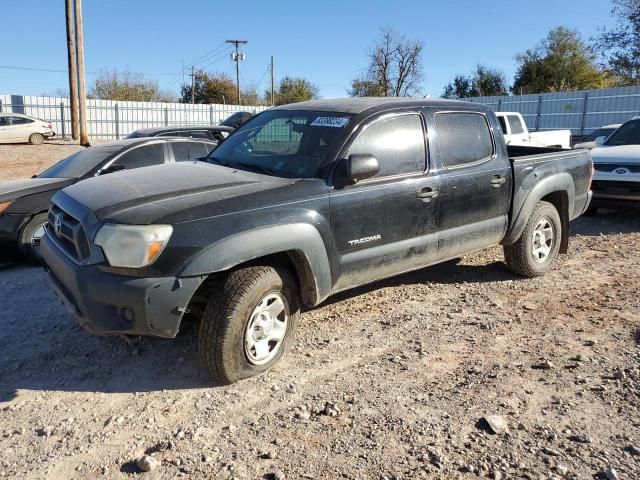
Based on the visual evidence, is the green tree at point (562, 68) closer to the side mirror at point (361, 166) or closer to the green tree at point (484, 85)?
the green tree at point (484, 85)

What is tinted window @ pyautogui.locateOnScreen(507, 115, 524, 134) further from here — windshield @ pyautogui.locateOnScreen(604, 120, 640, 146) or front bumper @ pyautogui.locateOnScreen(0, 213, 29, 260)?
front bumper @ pyautogui.locateOnScreen(0, 213, 29, 260)

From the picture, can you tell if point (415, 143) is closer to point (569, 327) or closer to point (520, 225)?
point (520, 225)

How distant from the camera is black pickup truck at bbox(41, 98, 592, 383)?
128 inches

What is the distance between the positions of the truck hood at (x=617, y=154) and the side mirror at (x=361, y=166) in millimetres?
6051

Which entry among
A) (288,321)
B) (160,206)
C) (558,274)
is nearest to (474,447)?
(288,321)

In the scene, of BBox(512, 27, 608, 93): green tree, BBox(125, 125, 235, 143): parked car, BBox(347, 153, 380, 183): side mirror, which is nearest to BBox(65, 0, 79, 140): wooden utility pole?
BBox(125, 125, 235, 143): parked car

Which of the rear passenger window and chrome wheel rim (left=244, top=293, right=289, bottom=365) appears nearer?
chrome wheel rim (left=244, top=293, right=289, bottom=365)

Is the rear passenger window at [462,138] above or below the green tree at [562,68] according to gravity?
below

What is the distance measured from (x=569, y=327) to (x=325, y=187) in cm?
236

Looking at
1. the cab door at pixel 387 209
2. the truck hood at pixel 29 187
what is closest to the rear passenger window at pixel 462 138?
the cab door at pixel 387 209

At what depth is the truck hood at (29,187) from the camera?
6.30 meters

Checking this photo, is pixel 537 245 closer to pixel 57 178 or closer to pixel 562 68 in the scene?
pixel 57 178

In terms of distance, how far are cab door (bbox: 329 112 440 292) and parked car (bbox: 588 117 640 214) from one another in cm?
507

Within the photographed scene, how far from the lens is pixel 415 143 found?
460 cm
